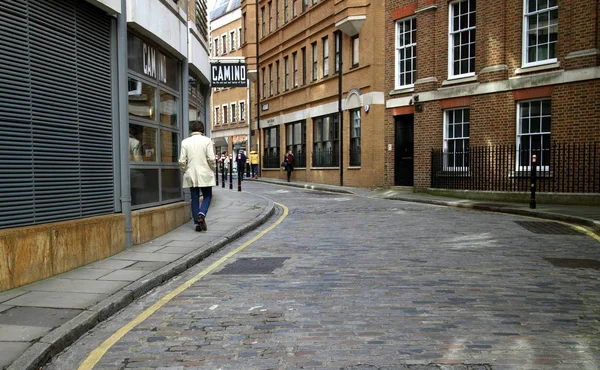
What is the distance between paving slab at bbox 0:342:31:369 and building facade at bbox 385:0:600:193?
45.0ft

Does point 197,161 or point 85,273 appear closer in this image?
point 85,273

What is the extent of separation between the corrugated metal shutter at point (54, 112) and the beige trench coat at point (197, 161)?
84.0 inches

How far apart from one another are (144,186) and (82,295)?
13.1 ft

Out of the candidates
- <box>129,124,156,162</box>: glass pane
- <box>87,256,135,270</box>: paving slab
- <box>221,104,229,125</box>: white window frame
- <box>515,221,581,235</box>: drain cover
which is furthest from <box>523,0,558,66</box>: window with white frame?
<box>221,104,229,125</box>: white window frame

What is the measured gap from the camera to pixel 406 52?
22609 millimetres

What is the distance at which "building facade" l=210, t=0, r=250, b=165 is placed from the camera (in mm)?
49938

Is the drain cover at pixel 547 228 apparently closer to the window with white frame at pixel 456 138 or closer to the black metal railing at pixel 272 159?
the window with white frame at pixel 456 138

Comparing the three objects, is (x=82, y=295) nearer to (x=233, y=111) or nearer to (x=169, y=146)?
(x=169, y=146)

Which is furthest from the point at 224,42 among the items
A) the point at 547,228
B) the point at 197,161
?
the point at 547,228

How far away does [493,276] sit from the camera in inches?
263

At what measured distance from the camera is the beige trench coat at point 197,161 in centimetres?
1017

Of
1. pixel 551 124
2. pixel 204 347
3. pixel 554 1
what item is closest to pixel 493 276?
pixel 204 347

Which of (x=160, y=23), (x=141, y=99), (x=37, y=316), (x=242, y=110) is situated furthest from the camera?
(x=242, y=110)

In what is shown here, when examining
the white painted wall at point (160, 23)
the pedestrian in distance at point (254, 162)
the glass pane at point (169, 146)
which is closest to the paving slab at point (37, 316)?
the white painted wall at point (160, 23)
